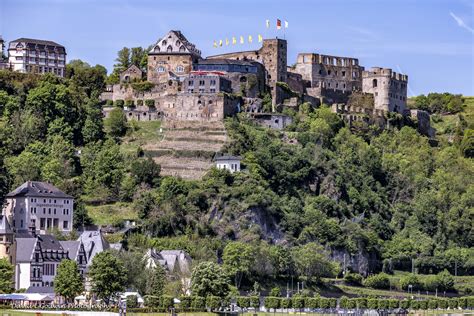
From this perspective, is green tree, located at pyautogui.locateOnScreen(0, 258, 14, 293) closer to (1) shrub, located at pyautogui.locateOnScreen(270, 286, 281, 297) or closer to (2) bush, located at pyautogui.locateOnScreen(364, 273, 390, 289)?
(1) shrub, located at pyautogui.locateOnScreen(270, 286, 281, 297)

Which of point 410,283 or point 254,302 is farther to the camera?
point 410,283

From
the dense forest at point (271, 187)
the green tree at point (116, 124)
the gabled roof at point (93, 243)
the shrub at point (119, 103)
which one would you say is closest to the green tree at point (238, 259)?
the dense forest at point (271, 187)

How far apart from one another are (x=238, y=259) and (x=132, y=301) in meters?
21.5

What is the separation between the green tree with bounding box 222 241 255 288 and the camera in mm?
121562

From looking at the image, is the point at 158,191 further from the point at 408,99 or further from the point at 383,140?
the point at 408,99

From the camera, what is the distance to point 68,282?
10331 centimetres

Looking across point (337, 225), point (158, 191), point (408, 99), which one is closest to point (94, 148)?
point (158, 191)

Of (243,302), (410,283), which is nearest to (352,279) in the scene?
(410,283)

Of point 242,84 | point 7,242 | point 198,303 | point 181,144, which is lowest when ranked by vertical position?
point 198,303

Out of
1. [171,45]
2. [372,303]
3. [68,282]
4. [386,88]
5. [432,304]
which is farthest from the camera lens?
[386,88]

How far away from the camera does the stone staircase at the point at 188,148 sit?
453 feet

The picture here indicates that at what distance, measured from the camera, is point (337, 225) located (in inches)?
5389

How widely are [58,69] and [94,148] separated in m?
19.0

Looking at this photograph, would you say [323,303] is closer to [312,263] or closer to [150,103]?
[312,263]
